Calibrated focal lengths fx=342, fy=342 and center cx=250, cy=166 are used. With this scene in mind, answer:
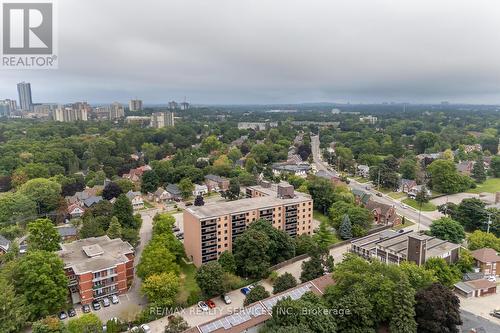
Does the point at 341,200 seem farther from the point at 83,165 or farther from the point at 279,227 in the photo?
the point at 83,165

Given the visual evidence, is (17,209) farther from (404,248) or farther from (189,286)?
(404,248)

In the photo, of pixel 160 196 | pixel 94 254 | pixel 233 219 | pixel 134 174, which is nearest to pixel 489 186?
pixel 233 219

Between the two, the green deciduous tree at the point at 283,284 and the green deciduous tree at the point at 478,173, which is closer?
the green deciduous tree at the point at 283,284

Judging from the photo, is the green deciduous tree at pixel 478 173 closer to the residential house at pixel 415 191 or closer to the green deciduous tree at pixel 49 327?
the residential house at pixel 415 191

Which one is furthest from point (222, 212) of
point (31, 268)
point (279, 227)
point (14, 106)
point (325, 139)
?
point (14, 106)

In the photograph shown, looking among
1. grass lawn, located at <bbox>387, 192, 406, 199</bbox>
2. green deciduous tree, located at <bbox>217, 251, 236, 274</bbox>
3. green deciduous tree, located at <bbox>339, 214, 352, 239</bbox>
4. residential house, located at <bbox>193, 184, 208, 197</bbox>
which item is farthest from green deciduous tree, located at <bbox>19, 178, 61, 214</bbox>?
grass lawn, located at <bbox>387, 192, 406, 199</bbox>

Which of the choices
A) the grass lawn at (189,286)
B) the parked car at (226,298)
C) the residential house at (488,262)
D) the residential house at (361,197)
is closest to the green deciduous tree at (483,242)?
the residential house at (488,262)
